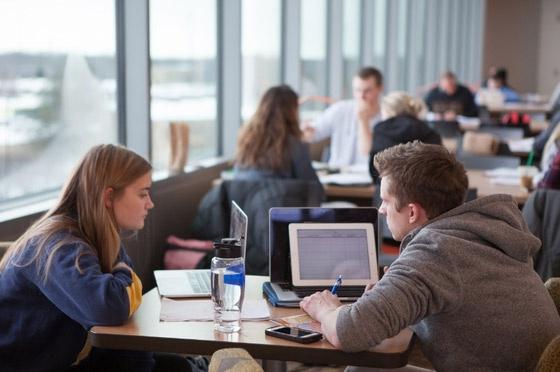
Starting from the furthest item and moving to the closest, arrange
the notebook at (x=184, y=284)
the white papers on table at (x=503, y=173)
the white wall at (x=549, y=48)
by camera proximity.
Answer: the white wall at (x=549, y=48) → the white papers on table at (x=503, y=173) → the notebook at (x=184, y=284)

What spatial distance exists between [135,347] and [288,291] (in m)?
0.58

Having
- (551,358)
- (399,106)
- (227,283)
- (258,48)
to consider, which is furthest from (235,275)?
(258,48)

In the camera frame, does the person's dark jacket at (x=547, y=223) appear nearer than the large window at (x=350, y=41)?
Yes

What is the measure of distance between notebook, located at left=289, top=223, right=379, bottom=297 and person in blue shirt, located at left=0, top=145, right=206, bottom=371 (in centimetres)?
50

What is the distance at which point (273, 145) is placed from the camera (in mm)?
4699

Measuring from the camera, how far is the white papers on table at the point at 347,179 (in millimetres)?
5070

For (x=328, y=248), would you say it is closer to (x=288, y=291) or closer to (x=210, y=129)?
(x=288, y=291)

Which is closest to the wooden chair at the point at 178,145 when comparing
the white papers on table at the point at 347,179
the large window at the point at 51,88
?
the large window at the point at 51,88

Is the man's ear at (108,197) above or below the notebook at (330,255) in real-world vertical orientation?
above

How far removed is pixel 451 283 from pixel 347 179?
3042 mm

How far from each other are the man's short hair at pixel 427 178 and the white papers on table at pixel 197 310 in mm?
555

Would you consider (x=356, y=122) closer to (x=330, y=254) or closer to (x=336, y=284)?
(x=330, y=254)

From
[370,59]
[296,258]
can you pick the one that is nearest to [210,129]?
[296,258]

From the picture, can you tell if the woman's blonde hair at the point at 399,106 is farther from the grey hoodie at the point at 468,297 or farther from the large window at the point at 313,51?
the grey hoodie at the point at 468,297
